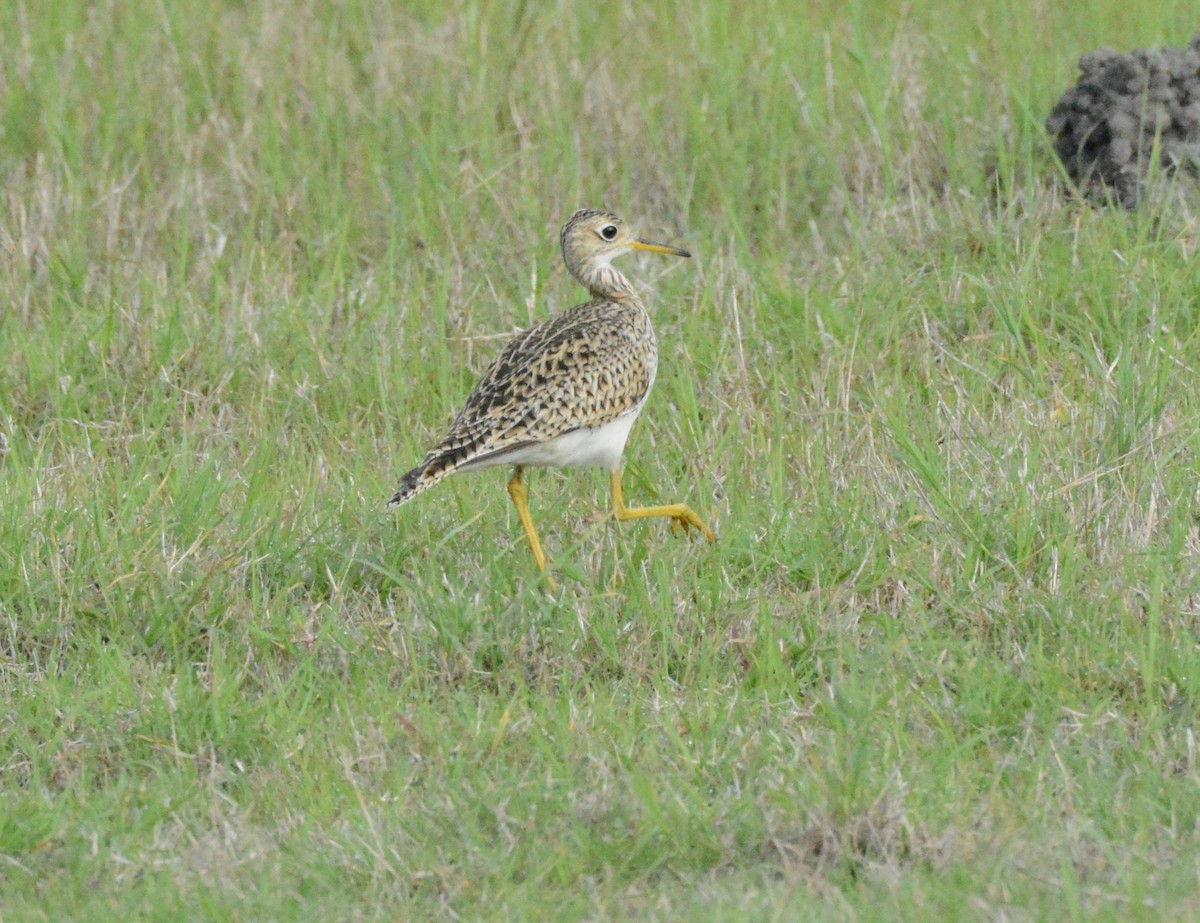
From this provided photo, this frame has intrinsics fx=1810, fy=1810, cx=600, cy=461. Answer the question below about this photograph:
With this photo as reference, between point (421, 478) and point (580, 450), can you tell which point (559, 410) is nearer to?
point (580, 450)

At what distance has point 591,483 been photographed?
20.4 ft

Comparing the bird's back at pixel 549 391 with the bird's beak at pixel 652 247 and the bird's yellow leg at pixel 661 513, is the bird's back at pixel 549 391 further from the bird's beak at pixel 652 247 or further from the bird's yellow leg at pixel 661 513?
the bird's beak at pixel 652 247

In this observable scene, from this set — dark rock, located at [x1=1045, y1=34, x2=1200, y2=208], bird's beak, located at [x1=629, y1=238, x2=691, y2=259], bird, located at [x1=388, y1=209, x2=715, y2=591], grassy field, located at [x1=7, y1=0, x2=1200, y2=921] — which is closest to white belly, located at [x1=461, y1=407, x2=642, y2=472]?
bird, located at [x1=388, y1=209, x2=715, y2=591]

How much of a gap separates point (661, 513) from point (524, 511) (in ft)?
1.38

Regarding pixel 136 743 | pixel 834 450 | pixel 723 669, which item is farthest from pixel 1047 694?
pixel 136 743

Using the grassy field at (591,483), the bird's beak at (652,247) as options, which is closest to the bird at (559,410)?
the grassy field at (591,483)

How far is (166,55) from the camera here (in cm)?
890

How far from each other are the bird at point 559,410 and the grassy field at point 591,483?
0.59 ft

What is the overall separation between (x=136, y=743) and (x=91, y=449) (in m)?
2.09

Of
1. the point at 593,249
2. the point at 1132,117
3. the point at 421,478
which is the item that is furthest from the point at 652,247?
the point at 1132,117

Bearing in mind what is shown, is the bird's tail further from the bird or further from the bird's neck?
the bird's neck

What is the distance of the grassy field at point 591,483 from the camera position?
12.7 feet

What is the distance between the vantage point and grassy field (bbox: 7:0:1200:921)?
152 inches

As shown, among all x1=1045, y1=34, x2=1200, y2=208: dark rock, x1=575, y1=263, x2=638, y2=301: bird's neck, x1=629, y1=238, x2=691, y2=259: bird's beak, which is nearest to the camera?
x1=575, y1=263, x2=638, y2=301: bird's neck
